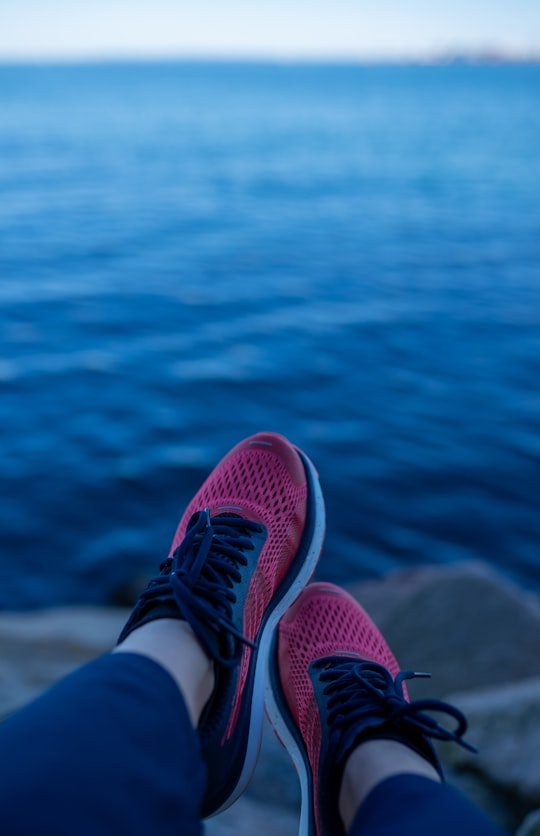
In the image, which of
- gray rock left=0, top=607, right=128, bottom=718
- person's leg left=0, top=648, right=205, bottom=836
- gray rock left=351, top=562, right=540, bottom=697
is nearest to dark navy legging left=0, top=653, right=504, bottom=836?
person's leg left=0, top=648, right=205, bottom=836

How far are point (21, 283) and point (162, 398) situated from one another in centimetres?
400

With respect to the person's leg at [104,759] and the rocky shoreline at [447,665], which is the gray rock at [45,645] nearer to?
the rocky shoreline at [447,665]

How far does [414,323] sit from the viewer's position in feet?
26.3

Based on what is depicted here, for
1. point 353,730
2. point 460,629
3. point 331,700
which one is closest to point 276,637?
point 331,700

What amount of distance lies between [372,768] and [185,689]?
458 mm

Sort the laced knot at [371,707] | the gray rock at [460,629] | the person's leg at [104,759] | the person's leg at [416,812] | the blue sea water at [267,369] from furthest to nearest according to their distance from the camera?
the blue sea water at [267,369]
the gray rock at [460,629]
the laced knot at [371,707]
the person's leg at [416,812]
the person's leg at [104,759]

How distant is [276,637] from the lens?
2.67 metres

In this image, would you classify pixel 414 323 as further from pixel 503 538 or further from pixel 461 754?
pixel 461 754

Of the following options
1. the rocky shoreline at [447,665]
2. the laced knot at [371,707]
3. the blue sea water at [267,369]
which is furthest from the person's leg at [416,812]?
the blue sea water at [267,369]

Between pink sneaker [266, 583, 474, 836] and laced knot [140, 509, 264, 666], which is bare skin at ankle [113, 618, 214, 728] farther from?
pink sneaker [266, 583, 474, 836]

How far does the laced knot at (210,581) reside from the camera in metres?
1.75

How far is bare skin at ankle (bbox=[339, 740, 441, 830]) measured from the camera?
1.54 meters

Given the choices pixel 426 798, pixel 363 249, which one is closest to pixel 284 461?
pixel 426 798

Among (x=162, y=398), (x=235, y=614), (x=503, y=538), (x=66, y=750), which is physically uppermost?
(x=66, y=750)
